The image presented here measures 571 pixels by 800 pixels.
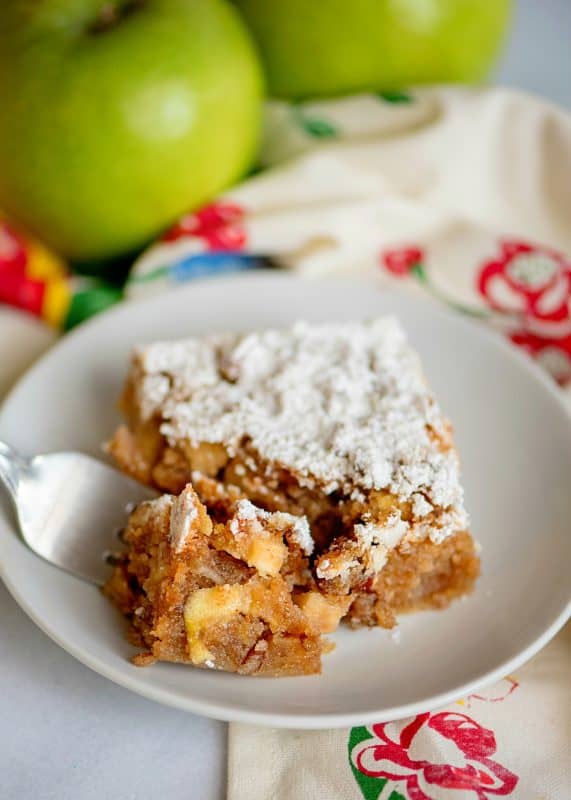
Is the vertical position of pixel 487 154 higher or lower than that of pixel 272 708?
higher

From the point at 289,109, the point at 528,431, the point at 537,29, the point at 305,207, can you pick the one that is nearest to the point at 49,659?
the point at 528,431

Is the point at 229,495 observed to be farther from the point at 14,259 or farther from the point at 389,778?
the point at 14,259

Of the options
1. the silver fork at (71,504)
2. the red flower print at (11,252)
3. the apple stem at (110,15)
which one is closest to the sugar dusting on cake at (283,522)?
the silver fork at (71,504)

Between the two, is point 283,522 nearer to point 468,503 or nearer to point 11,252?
point 468,503

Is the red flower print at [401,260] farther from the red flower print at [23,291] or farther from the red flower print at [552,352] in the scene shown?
the red flower print at [23,291]

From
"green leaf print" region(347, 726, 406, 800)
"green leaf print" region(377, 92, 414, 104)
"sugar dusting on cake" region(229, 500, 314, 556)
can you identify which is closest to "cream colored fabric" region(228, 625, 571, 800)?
"green leaf print" region(347, 726, 406, 800)

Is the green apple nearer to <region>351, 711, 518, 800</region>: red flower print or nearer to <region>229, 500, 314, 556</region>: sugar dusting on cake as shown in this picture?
<region>229, 500, 314, 556</region>: sugar dusting on cake
